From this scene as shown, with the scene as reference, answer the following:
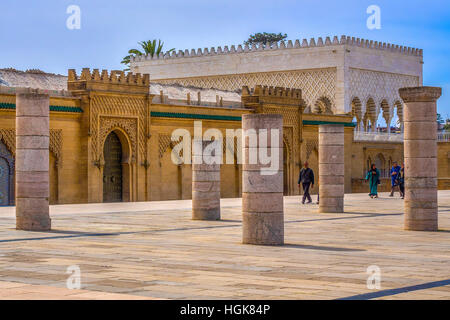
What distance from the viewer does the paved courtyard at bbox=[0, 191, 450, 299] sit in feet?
21.9

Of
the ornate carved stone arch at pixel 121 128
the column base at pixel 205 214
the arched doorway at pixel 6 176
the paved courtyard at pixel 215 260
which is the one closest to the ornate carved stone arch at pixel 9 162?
the arched doorway at pixel 6 176

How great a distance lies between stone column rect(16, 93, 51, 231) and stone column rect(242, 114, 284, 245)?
380 centimetres

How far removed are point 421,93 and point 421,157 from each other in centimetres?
105

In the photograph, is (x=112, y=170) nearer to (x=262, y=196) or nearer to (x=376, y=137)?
(x=262, y=196)

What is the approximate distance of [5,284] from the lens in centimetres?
693

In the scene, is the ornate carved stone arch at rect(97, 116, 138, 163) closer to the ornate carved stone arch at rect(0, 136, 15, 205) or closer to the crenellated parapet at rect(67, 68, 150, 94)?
the crenellated parapet at rect(67, 68, 150, 94)

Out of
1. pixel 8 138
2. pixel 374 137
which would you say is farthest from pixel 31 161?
pixel 374 137

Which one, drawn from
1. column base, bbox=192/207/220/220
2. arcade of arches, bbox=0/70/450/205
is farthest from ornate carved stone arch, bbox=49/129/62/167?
column base, bbox=192/207/220/220

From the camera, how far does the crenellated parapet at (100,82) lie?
24156 mm

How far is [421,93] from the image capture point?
13125 mm

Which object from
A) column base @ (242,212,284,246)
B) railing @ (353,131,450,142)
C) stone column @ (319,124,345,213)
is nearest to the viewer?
column base @ (242,212,284,246)

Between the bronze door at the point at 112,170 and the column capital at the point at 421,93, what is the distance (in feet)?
45.3
